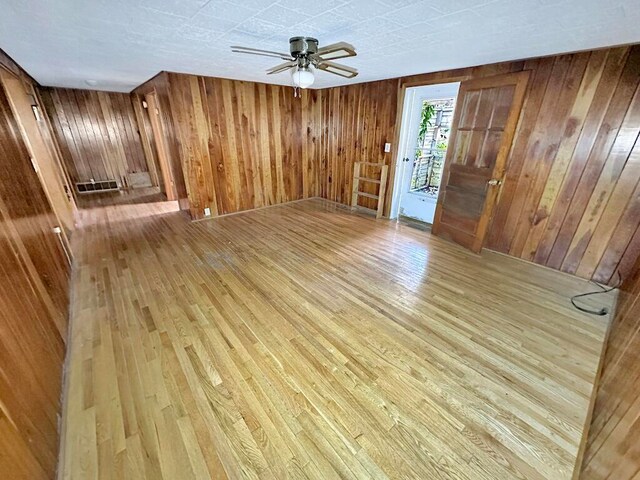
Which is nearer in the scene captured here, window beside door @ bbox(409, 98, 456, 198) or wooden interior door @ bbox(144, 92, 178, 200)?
window beside door @ bbox(409, 98, 456, 198)

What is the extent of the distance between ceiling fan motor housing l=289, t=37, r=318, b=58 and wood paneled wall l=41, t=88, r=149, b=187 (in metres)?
6.25

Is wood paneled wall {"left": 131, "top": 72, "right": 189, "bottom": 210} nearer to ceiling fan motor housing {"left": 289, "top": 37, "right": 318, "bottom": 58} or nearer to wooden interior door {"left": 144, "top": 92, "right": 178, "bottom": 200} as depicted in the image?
wooden interior door {"left": 144, "top": 92, "right": 178, "bottom": 200}

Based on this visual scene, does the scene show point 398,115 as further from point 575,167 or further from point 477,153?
point 575,167

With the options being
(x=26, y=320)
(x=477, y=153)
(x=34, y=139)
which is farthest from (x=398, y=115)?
(x=34, y=139)

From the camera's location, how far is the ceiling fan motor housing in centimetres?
204

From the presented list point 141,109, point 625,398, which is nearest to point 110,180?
point 141,109

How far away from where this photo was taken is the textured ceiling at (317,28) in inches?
64.0

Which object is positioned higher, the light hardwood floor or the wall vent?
the wall vent

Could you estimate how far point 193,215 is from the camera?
438cm

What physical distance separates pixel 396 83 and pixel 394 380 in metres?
4.16

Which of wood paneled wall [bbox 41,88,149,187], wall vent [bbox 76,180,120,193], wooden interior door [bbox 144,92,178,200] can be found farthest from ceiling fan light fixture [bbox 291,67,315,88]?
wall vent [bbox 76,180,120,193]

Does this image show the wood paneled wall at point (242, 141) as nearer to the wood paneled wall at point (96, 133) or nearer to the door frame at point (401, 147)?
the door frame at point (401, 147)

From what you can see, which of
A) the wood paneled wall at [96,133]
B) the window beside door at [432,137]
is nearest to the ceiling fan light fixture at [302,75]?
the window beside door at [432,137]

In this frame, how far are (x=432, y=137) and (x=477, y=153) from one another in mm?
1689
